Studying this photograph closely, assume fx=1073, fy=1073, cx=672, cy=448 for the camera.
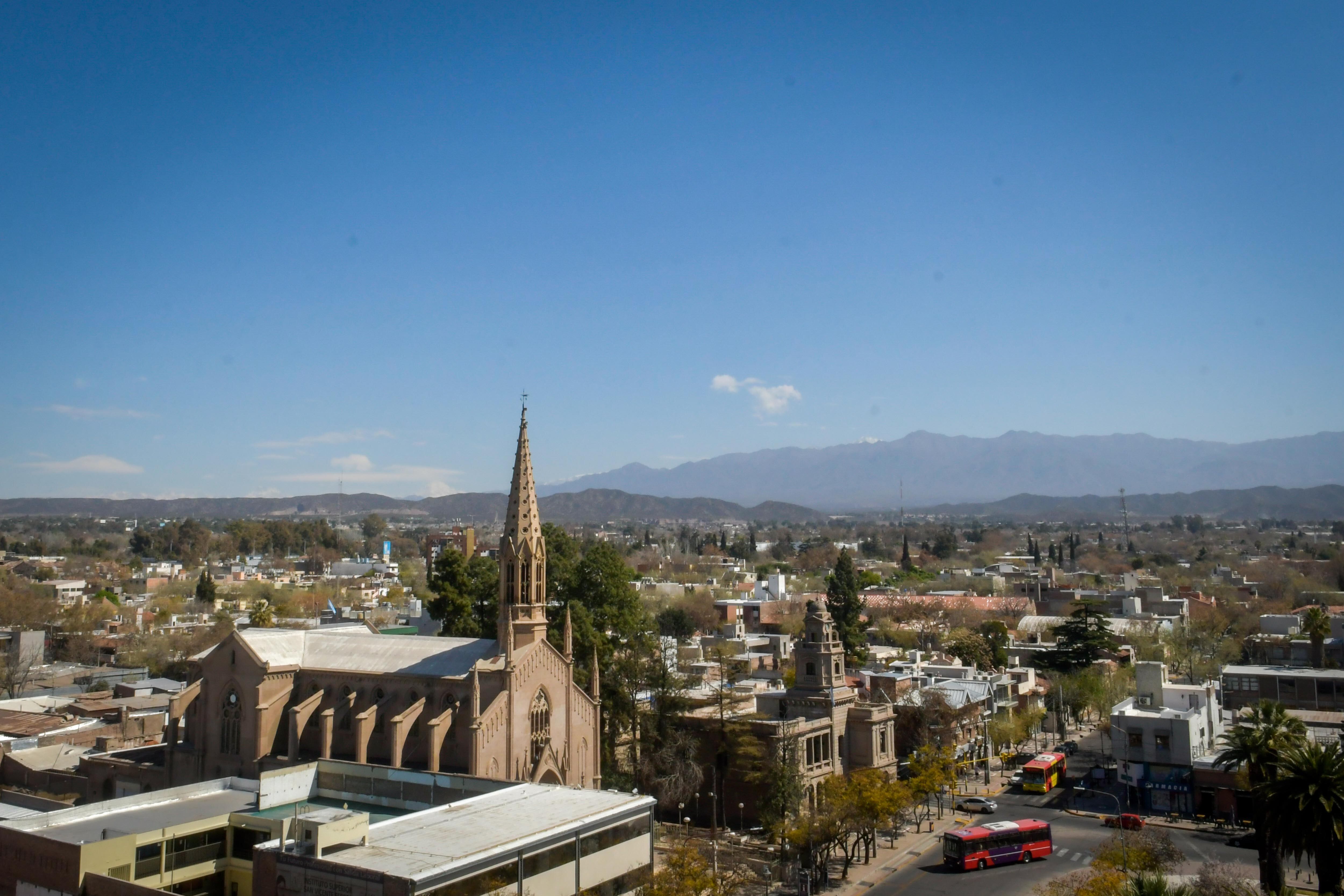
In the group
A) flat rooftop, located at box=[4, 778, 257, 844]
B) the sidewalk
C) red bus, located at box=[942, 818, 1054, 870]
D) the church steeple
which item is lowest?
the sidewalk

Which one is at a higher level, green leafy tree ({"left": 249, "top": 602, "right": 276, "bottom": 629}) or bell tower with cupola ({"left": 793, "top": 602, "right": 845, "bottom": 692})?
bell tower with cupola ({"left": 793, "top": 602, "right": 845, "bottom": 692})

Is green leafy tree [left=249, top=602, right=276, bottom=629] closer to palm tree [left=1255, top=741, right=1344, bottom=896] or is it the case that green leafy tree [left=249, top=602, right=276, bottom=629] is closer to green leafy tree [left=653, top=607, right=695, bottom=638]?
green leafy tree [left=653, top=607, right=695, bottom=638]

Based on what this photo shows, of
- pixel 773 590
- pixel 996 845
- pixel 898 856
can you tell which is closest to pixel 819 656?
pixel 898 856

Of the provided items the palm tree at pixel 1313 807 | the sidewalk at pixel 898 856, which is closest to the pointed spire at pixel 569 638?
the sidewalk at pixel 898 856

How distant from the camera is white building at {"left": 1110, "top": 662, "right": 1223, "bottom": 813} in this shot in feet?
160

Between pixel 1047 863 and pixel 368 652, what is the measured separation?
27252mm

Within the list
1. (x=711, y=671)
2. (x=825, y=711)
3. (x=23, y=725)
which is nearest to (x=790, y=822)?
(x=825, y=711)

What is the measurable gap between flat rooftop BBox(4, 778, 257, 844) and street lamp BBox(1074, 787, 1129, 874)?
1036 inches

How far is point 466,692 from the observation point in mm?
38312

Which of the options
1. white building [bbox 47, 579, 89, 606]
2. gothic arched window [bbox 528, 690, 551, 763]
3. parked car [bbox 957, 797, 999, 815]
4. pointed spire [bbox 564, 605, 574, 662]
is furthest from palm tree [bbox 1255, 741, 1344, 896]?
white building [bbox 47, 579, 89, 606]

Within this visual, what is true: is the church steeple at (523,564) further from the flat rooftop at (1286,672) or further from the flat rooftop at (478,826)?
the flat rooftop at (1286,672)

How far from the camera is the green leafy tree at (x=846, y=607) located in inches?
2992

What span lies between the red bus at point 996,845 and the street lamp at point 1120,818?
301cm

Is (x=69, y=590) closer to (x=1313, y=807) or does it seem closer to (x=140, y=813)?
(x=140, y=813)
